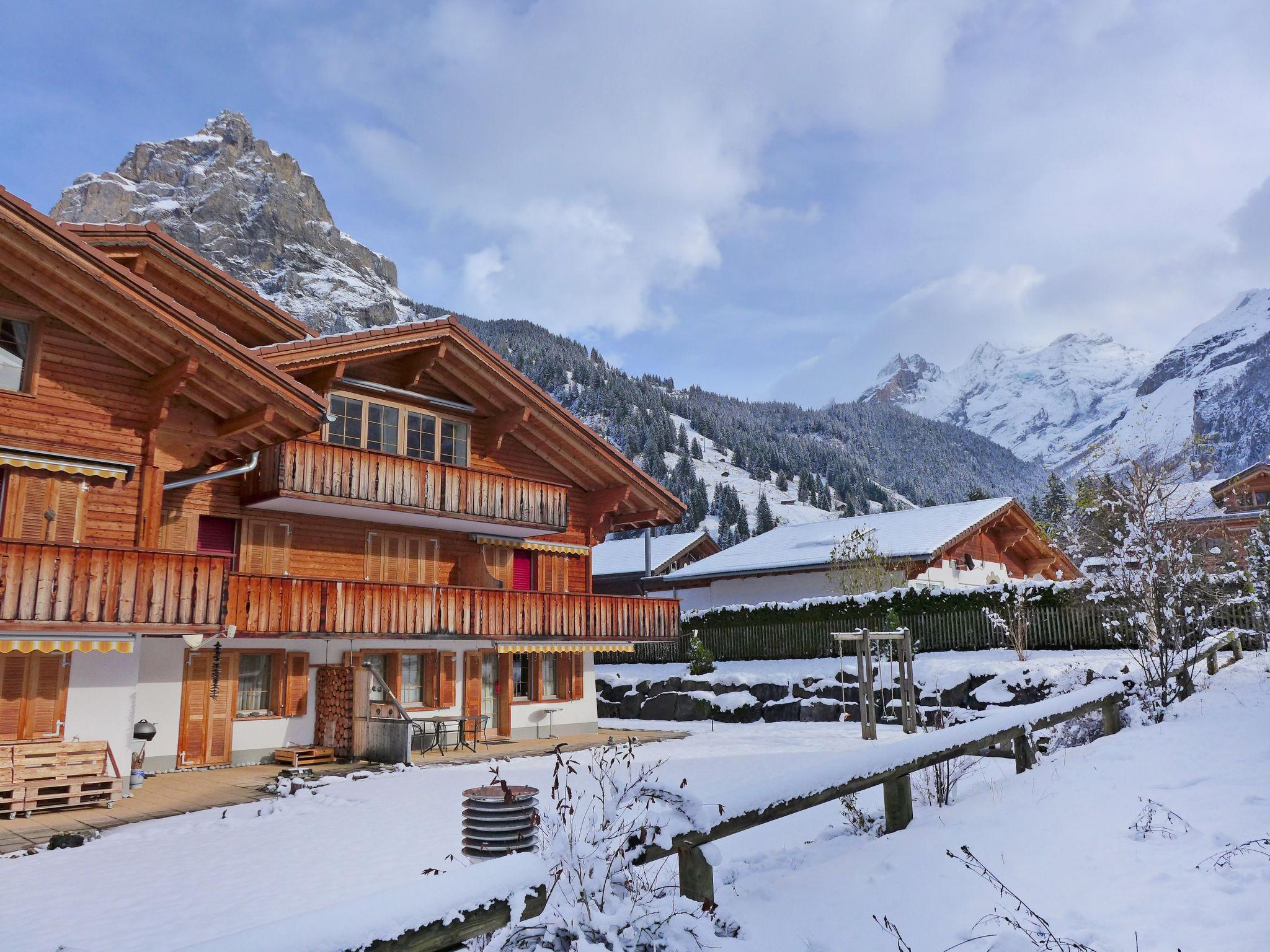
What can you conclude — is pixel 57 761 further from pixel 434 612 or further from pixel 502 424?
pixel 502 424

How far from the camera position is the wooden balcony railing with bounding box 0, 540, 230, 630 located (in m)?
13.4

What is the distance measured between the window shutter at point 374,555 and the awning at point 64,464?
6.54m

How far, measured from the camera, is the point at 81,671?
1488 centimetres

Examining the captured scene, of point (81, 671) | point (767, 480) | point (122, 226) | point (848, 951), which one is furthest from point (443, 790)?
point (767, 480)

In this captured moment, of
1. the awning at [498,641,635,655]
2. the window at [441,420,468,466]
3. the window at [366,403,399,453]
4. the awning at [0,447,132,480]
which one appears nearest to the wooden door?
the awning at [0,447,132,480]

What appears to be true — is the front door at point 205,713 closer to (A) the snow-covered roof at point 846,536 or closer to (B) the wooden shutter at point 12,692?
(B) the wooden shutter at point 12,692

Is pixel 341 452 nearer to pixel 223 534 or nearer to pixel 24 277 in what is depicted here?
pixel 223 534

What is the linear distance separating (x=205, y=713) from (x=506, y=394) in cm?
1016

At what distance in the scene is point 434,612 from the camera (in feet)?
66.7

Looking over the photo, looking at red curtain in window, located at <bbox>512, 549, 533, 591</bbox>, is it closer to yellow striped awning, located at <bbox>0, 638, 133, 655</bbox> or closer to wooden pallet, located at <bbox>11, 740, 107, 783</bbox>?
yellow striped awning, located at <bbox>0, 638, 133, 655</bbox>

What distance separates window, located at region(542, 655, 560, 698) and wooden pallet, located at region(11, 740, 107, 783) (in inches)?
472

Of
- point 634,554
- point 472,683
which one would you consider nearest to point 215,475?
point 472,683

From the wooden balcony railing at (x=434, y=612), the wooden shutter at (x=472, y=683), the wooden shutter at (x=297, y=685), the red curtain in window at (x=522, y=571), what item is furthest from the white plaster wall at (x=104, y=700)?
the red curtain in window at (x=522, y=571)

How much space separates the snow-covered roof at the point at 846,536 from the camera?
109ft
